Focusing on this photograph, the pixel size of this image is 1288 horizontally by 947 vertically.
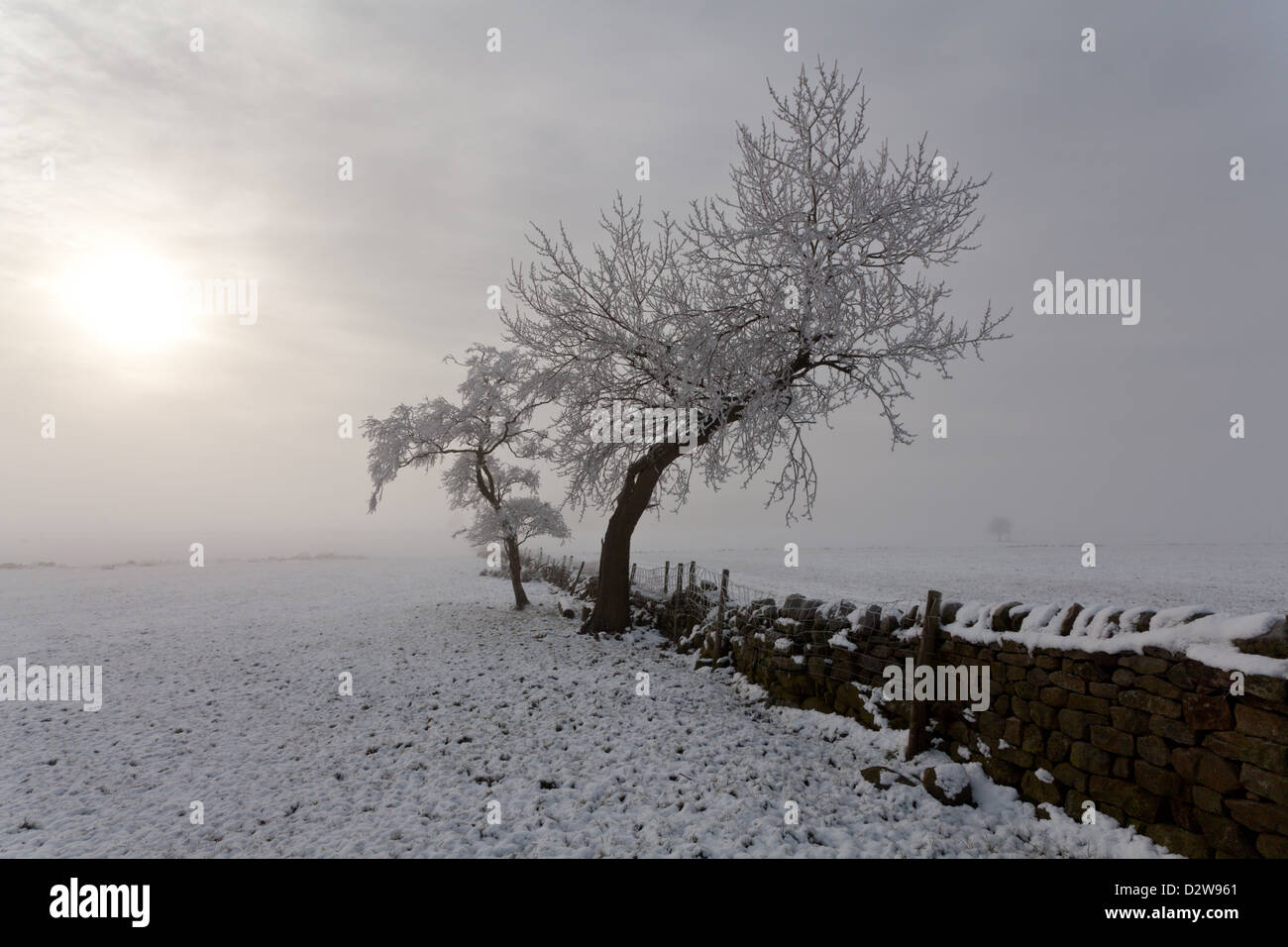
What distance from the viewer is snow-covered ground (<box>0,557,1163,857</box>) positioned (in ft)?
21.1

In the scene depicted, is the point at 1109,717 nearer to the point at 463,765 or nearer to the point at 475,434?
the point at 463,765

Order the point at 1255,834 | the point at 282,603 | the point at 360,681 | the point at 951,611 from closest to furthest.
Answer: the point at 1255,834
the point at 951,611
the point at 360,681
the point at 282,603

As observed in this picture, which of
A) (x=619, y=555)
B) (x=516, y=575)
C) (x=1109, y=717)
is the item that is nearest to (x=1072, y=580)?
(x=619, y=555)

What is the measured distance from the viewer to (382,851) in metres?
6.25

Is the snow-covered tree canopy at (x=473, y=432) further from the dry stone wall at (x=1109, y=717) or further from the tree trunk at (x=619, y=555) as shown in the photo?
the dry stone wall at (x=1109, y=717)

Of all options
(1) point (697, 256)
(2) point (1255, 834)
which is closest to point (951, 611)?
(2) point (1255, 834)

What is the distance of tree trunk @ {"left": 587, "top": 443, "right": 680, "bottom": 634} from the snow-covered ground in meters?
0.90

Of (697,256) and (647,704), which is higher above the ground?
(697,256)

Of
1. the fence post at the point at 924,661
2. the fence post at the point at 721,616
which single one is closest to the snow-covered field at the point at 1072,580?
the fence post at the point at 721,616

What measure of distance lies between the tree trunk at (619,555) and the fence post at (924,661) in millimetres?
8733

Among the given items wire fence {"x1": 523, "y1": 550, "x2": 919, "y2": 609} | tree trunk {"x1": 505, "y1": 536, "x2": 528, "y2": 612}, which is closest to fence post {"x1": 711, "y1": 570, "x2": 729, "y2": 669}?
wire fence {"x1": 523, "y1": 550, "x2": 919, "y2": 609}
